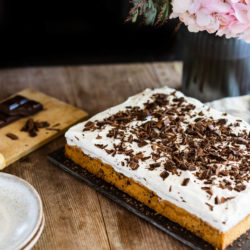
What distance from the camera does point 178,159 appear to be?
1.65m

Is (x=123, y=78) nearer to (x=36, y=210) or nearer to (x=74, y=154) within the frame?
(x=74, y=154)

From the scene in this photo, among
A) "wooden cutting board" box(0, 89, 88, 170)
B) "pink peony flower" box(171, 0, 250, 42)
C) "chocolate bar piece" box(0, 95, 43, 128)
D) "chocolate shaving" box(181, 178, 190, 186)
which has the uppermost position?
"pink peony flower" box(171, 0, 250, 42)

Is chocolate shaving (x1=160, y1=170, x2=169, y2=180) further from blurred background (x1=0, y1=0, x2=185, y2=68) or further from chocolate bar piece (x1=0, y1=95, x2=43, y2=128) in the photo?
blurred background (x1=0, y1=0, x2=185, y2=68)

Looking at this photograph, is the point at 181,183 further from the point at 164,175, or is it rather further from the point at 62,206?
the point at 62,206

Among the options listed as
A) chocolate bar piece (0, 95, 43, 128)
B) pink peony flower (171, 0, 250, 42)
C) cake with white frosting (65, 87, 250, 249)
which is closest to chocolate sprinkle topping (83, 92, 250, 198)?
cake with white frosting (65, 87, 250, 249)

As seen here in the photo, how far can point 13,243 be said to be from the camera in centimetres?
136

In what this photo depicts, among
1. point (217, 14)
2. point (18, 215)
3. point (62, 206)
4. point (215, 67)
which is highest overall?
point (217, 14)

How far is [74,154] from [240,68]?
106cm

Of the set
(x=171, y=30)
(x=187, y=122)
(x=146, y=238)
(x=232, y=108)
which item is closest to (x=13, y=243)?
(x=146, y=238)

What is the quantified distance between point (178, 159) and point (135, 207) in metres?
0.26

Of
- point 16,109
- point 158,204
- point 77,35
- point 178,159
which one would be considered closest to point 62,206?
point 158,204

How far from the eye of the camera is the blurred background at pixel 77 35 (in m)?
2.84

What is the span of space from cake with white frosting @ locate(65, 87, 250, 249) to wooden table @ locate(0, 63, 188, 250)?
110 millimetres

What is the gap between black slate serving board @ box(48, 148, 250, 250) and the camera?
1.49 m
